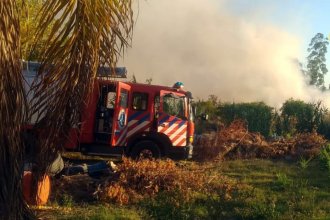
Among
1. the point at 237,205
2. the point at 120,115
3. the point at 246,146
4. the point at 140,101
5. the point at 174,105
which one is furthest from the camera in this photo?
the point at 246,146

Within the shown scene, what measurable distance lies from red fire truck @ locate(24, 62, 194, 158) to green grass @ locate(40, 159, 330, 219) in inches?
155

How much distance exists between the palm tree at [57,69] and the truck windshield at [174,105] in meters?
9.99

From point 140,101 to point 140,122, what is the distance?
680 mm

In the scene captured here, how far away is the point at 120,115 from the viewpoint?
1545cm

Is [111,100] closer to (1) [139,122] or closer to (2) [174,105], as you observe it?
(1) [139,122]

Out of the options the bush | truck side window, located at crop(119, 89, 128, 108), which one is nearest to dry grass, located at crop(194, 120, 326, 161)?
truck side window, located at crop(119, 89, 128, 108)

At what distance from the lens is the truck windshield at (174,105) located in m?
16.3

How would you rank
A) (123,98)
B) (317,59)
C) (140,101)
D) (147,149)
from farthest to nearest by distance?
(317,59)
(140,101)
(147,149)
(123,98)

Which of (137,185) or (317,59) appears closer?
(137,185)

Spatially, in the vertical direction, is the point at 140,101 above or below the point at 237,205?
above

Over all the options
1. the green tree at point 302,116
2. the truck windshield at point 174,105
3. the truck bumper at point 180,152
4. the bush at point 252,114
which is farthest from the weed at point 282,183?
the bush at point 252,114

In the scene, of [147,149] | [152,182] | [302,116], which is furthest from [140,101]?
[302,116]

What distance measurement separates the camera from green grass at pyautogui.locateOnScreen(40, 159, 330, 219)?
8820mm

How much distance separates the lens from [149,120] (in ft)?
52.7
